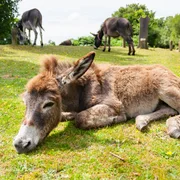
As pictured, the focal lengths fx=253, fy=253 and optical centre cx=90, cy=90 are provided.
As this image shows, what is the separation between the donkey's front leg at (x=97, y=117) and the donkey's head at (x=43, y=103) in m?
0.59

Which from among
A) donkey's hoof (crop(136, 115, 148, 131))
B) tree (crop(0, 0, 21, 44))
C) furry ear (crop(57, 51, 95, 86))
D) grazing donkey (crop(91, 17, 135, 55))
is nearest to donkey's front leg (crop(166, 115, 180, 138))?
donkey's hoof (crop(136, 115, 148, 131))

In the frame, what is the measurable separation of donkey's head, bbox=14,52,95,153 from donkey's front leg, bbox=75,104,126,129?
0.59 meters

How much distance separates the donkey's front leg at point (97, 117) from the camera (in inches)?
195

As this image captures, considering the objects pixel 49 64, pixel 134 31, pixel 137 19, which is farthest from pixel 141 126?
pixel 137 19

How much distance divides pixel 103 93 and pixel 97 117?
66cm

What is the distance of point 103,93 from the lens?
5.48 meters

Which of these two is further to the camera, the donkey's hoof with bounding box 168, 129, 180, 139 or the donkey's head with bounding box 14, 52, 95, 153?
the donkey's hoof with bounding box 168, 129, 180, 139

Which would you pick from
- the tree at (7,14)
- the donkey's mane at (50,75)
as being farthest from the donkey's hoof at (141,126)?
the tree at (7,14)

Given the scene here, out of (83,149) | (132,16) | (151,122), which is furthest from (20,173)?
(132,16)

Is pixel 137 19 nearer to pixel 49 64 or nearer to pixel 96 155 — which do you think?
pixel 49 64

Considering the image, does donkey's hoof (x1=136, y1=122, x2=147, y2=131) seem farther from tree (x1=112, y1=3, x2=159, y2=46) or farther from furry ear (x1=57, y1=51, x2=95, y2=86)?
tree (x1=112, y1=3, x2=159, y2=46)

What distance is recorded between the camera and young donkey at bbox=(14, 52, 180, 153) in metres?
4.52

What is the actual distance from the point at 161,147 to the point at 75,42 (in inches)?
1347

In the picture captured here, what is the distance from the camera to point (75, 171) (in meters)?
3.54
